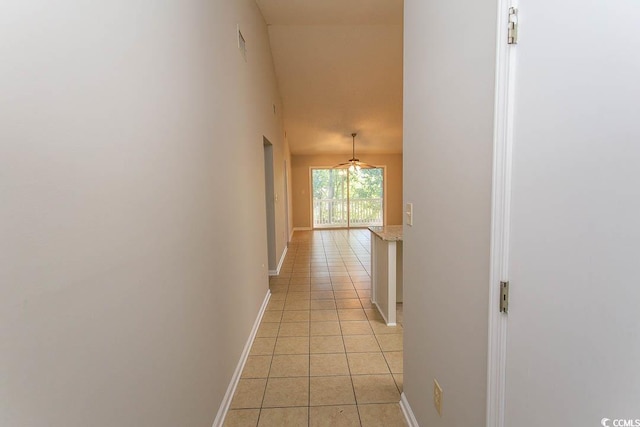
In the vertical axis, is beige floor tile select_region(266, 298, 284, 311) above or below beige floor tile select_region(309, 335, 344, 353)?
above

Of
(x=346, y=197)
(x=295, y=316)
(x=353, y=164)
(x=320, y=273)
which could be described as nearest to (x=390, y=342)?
(x=295, y=316)

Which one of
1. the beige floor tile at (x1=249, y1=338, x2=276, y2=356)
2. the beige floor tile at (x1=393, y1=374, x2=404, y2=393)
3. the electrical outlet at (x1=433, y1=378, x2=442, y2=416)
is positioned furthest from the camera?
the beige floor tile at (x1=249, y1=338, x2=276, y2=356)

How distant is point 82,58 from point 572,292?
50.7 inches

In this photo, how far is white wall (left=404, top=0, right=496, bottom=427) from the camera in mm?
964

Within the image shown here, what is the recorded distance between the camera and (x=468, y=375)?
107 cm

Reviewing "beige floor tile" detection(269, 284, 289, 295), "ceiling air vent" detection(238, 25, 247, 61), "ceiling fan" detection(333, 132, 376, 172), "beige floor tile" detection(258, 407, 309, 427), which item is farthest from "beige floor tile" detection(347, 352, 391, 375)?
"ceiling fan" detection(333, 132, 376, 172)

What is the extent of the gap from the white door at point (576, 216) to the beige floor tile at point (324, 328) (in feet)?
6.69

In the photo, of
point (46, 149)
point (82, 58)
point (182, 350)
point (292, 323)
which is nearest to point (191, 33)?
point (82, 58)

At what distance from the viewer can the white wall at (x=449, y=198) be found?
0.96 meters

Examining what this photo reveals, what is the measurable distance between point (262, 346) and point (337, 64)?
14.3ft

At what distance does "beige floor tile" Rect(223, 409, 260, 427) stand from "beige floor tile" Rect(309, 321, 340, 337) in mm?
984

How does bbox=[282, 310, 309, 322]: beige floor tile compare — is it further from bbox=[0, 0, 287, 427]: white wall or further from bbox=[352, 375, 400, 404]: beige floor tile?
bbox=[0, 0, 287, 427]: white wall

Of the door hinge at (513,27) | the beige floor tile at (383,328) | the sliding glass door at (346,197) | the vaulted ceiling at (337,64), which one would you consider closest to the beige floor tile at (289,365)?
the beige floor tile at (383,328)

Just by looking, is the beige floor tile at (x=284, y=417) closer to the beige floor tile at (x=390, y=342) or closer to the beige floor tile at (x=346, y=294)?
the beige floor tile at (x=390, y=342)
